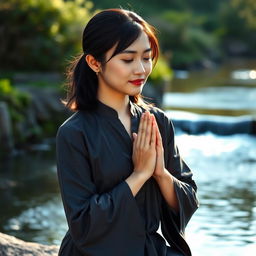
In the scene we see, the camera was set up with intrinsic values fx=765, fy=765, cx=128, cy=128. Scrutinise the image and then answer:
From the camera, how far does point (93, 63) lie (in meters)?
2.86

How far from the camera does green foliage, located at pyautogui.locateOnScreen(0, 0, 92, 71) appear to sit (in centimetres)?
1691

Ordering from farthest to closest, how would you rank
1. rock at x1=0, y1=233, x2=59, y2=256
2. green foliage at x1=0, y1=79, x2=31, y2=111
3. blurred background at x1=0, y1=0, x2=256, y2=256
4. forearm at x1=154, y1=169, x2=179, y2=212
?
green foliage at x1=0, y1=79, x2=31, y2=111, blurred background at x1=0, y1=0, x2=256, y2=256, rock at x1=0, y1=233, x2=59, y2=256, forearm at x1=154, y1=169, x2=179, y2=212

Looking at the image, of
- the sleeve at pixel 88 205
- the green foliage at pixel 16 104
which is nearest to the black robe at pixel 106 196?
the sleeve at pixel 88 205

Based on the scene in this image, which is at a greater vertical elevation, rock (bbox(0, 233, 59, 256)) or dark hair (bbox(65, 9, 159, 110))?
dark hair (bbox(65, 9, 159, 110))

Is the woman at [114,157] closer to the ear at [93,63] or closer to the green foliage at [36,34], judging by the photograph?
the ear at [93,63]

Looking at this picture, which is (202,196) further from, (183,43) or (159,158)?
(183,43)

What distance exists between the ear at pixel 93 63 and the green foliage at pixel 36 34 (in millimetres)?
13974

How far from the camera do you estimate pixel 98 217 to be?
8.87 ft

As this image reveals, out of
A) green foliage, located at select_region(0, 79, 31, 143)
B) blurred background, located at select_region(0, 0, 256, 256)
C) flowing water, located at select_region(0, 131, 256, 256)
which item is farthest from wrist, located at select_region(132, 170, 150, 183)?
green foliage, located at select_region(0, 79, 31, 143)

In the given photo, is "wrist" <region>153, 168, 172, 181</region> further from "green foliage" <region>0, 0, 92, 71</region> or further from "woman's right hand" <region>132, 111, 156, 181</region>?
"green foliage" <region>0, 0, 92, 71</region>

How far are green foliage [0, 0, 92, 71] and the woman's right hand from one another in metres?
14.1

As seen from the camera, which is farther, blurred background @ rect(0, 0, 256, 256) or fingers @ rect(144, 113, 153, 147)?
blurred background @ rect(0, 0, 256, 256)

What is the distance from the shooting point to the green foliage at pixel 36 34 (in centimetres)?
1691

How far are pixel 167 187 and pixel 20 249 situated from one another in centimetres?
165
